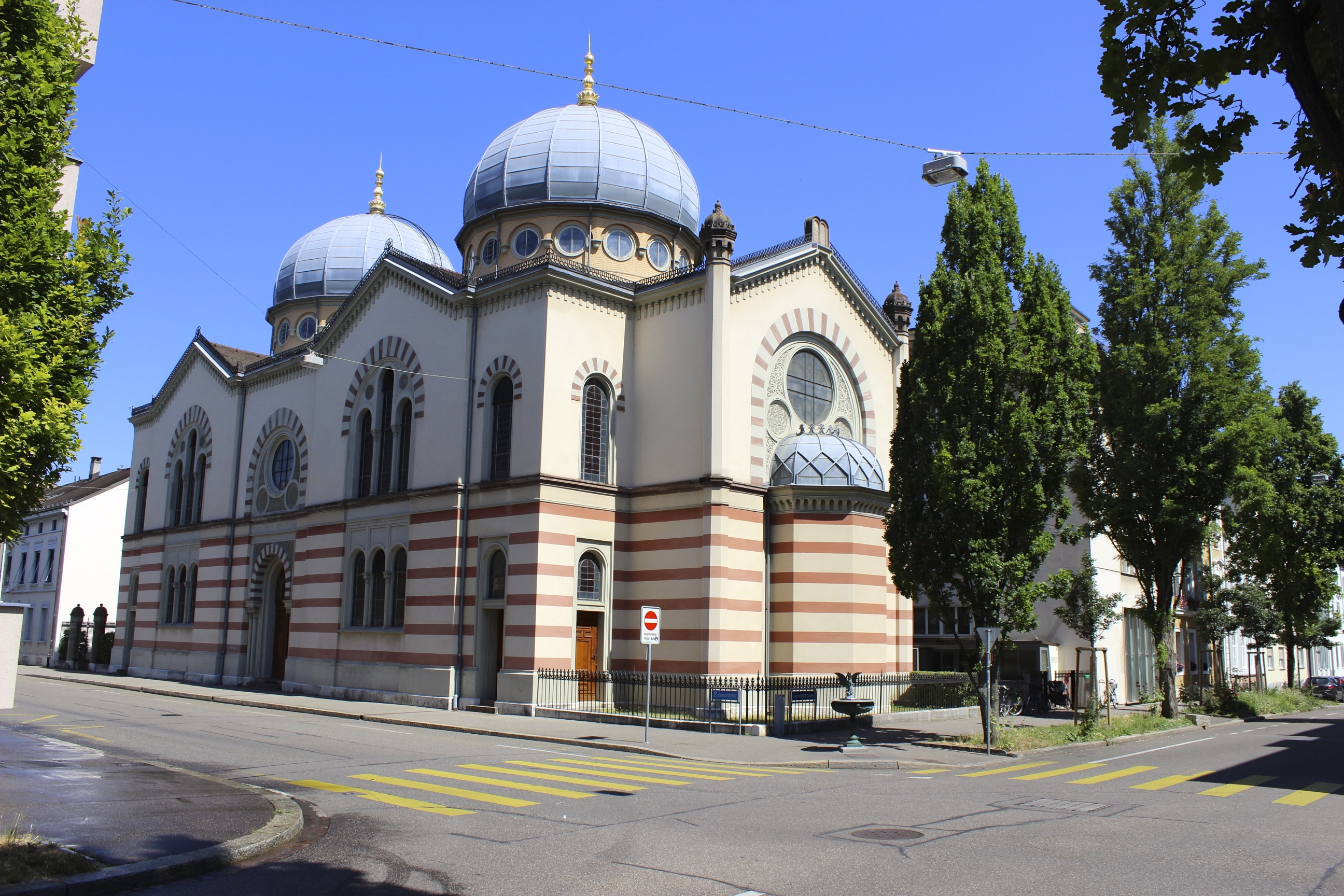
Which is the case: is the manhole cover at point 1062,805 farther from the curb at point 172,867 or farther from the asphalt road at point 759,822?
the curb at point 172,867

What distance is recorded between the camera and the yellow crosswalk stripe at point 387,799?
11.3 meters

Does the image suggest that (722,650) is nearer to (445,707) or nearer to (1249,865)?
(445,707)

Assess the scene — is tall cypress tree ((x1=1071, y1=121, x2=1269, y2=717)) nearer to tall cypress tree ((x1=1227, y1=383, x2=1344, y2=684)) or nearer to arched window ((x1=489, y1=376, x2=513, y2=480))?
tall cypress tree ((x1=1227, y1=383, x2=1344, y2=684))

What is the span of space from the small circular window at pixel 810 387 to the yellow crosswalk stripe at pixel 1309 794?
638 inches

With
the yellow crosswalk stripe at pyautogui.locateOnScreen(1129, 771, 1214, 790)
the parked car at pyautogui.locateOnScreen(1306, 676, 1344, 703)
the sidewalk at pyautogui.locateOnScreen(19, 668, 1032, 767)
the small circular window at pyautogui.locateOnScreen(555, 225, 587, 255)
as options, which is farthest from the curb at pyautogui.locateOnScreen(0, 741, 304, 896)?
the parked car at pyautogui.locateOnScreen(1306, 676, 1344, 703)

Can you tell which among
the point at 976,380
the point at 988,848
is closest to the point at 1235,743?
the point at 976,380

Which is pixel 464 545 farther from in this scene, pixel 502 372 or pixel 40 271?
pixel 40 271

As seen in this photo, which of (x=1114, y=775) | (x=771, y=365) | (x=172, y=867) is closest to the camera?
(x=172, y=867)

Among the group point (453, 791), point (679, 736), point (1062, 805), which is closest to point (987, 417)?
point (679, 736)

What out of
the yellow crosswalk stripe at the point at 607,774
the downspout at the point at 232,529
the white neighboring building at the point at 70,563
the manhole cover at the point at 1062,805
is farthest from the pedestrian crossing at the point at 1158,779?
the white neighboring building at the point at 70,563

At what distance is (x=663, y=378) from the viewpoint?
27266mm

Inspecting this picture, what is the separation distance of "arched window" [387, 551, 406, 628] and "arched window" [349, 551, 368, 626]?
1.61 m

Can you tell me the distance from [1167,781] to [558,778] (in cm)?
904

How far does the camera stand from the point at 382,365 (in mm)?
31031
